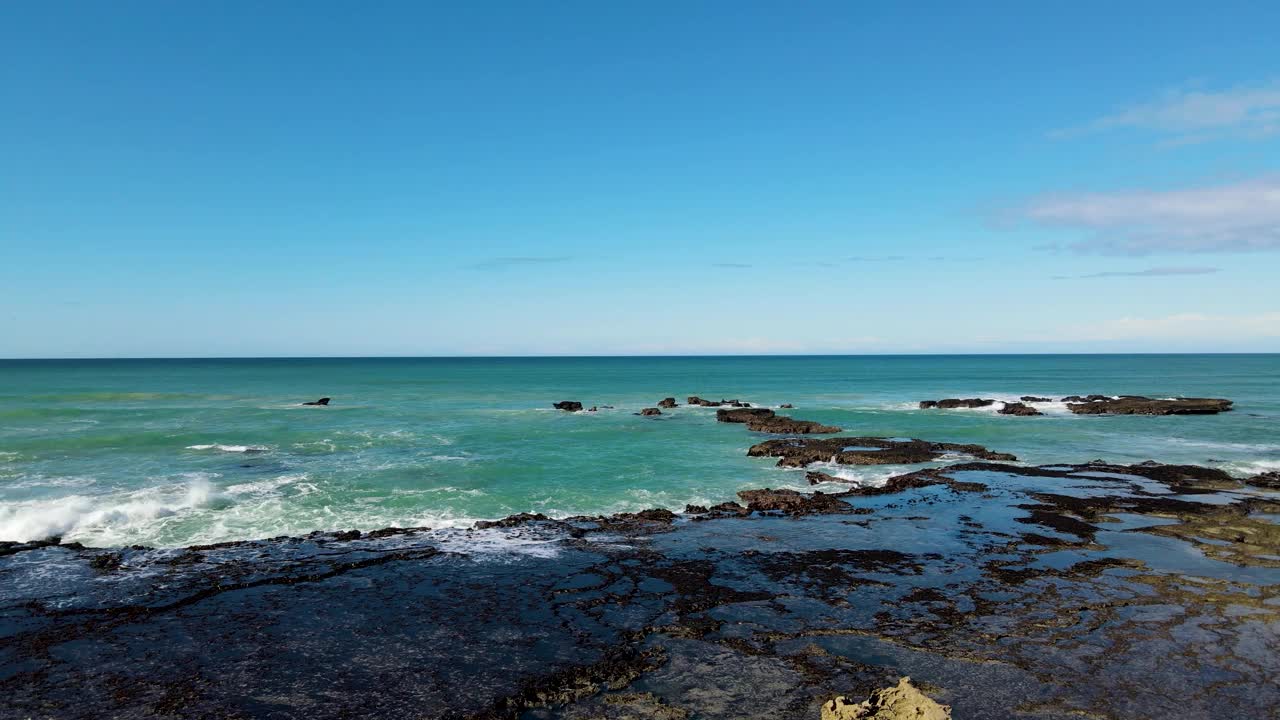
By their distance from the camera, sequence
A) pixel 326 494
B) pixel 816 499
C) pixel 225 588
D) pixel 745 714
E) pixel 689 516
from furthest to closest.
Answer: pixel 326 494 → pixel 816 499 → pixel 689 516 → pixel 225 588 → pixel 745 714

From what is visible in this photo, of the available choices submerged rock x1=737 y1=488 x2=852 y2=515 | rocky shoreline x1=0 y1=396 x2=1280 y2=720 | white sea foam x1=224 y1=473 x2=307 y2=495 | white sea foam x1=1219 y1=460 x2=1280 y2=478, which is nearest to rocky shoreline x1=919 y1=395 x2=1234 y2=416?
white sea foam x1=1219 y1=460 x2=1280 y2=478

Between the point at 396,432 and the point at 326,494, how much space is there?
70.0 ft

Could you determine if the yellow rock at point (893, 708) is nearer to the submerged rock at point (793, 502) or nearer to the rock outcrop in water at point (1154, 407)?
the submerged rock at point (793, 502)

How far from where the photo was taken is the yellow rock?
8.47 meters

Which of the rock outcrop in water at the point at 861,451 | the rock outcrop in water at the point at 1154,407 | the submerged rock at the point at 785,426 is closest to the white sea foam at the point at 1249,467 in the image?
the rock outcrop in water at the point at 861,451

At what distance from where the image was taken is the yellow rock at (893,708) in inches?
333

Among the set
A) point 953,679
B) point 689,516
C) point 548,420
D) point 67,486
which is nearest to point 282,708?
point 953,679

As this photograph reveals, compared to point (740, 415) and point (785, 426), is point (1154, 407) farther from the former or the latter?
point (740, 415)

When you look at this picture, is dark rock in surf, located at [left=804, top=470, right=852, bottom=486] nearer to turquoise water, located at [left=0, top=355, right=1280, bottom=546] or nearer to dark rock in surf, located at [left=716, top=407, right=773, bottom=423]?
turquoise water, located at [left=0, top=355, right=1280, bottom=546]

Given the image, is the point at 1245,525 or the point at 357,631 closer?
the point at 357,631

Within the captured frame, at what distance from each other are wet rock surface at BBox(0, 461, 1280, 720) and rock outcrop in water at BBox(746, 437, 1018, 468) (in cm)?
1243

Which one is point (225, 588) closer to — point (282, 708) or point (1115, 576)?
point (282, 708)

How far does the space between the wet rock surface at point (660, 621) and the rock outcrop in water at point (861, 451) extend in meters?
12.4

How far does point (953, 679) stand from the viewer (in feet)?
36.7
